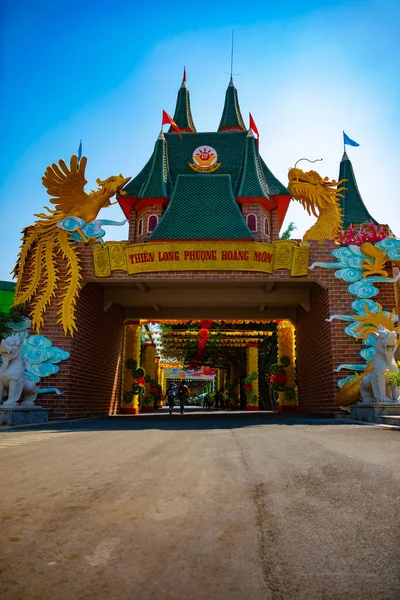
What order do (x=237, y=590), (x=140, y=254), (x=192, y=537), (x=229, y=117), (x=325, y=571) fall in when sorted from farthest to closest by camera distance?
(x=229, y=117) → (x=140, y=254) → (x=192, y=537) → (x=325, y=571) → (x=237, y=590)

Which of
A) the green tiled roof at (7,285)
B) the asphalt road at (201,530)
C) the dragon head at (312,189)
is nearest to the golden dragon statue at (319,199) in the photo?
the dragon head at (312,189)

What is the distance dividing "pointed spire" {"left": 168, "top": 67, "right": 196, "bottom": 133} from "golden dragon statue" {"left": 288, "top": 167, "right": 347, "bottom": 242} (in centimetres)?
727

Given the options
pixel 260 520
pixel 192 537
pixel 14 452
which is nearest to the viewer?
pixel 192 537

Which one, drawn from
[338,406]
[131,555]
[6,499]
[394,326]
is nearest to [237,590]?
[131,555]

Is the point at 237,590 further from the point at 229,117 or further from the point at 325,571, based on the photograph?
the point at 229,117

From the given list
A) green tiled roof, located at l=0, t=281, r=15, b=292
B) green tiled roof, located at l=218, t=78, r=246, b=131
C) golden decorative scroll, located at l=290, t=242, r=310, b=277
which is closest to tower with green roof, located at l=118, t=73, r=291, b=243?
green tiled roof, located at l=218, t=78, r=246, b=131

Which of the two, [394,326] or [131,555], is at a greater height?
[394,326]

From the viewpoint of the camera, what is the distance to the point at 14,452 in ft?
15.7

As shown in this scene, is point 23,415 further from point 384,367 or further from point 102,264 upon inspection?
point 384,367

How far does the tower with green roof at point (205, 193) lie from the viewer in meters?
14.1

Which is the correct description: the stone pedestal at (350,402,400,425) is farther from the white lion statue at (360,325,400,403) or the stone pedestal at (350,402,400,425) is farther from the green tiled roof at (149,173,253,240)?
the green tiled roof at (149,173,253,240)

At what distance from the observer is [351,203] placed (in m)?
23.0

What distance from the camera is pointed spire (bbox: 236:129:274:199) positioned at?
50.8 ft

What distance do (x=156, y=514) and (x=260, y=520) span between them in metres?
0.55
